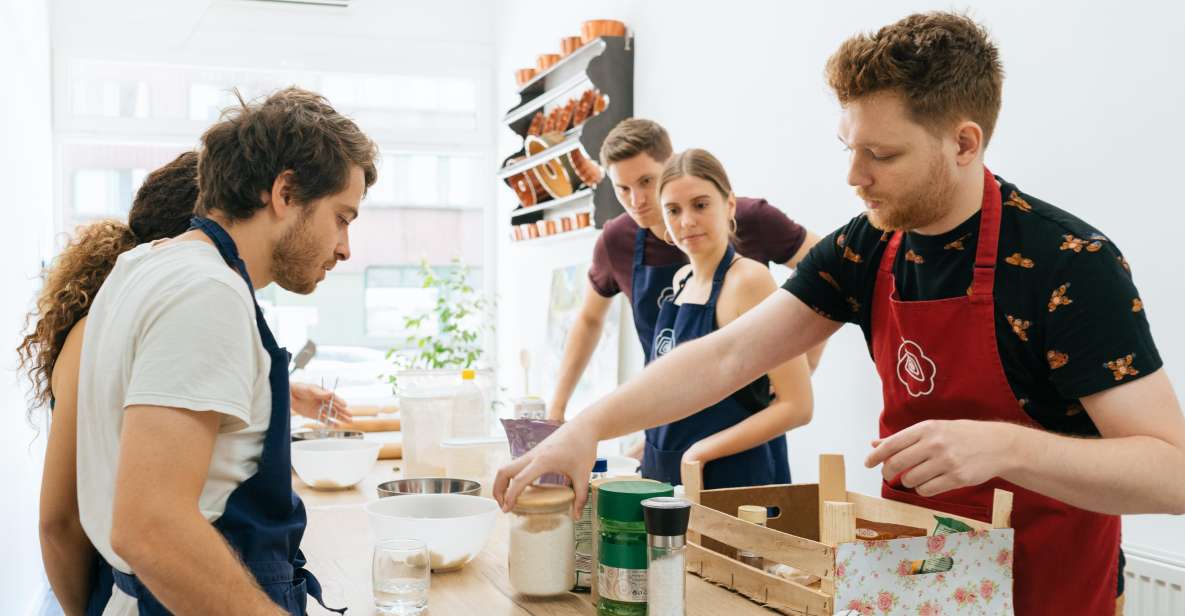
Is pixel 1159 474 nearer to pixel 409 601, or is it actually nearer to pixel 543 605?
pixel 543 605

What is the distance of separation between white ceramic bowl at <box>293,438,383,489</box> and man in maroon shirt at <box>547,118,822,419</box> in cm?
105

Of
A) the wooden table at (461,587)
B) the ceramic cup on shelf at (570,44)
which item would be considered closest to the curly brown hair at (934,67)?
the wooden table at (461,587)

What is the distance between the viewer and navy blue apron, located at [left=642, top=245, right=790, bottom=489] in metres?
2.45

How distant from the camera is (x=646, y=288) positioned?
3.19 metres

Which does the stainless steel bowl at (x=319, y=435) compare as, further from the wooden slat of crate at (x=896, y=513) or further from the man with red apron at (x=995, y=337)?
the wooden slat of crate at (x=896, y=513)

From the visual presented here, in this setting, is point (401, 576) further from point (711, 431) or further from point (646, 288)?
point (646, 288)

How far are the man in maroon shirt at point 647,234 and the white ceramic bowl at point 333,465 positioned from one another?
105 centimetres

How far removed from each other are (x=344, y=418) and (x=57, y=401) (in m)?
1.38

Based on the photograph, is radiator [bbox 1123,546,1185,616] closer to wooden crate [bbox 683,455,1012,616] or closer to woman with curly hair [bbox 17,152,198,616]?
wooden crate [bbox 683,455,1012,616]

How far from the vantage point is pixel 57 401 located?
60.0 inches

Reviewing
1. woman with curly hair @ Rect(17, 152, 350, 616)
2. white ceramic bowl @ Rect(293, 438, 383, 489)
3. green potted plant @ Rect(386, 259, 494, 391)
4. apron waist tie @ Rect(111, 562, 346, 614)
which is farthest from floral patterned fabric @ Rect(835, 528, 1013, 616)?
green potted plant @ Rect(386, 259, 494, 391)

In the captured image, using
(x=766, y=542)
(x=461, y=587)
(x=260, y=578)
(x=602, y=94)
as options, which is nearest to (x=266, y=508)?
(x=260, y=578)

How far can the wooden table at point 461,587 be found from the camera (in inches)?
55.9

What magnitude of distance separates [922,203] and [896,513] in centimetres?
46
